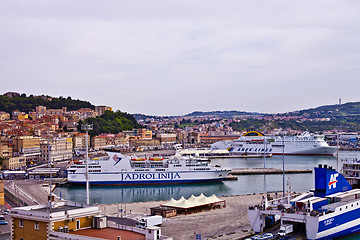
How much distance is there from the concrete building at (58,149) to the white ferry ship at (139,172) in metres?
15.8

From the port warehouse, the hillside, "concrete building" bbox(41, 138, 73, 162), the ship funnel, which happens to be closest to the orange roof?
the ship funnel

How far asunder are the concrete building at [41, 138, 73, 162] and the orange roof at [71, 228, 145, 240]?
36742mm

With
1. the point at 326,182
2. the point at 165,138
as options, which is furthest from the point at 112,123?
the point at 326,182

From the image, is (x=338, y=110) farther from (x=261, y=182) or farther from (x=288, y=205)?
(x=288, y=205)

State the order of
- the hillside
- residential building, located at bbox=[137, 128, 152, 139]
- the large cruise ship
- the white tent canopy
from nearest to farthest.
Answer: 1. the white tent canopy
2. the large cruise ship
3. the hillside
4. residential building, located at bbox=[137, 128, 152, 139]

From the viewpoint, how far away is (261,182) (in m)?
29.0

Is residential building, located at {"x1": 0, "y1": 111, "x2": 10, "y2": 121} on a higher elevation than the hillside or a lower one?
lower

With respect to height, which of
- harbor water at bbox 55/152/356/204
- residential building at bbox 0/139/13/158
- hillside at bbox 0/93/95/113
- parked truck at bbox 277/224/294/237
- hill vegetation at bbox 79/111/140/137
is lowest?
harbor water at bbox 55/152/356/204

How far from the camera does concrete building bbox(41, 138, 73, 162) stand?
44000 mm

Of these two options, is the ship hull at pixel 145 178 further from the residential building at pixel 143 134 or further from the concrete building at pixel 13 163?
the residential building at pixel 143 134

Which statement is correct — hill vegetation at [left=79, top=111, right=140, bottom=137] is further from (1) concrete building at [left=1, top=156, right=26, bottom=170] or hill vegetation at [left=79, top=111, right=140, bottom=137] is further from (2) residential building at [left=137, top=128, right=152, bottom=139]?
(1) concrete building at [left=1, top=156, right=26, bottom=170]

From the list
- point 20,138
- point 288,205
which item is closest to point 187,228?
point 288,205

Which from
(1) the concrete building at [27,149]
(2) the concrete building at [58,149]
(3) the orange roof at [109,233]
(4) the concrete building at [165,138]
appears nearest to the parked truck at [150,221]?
(3) the orange roof at [109,233]

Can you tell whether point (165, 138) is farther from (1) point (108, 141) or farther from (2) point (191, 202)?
(2) point (191, 202)
